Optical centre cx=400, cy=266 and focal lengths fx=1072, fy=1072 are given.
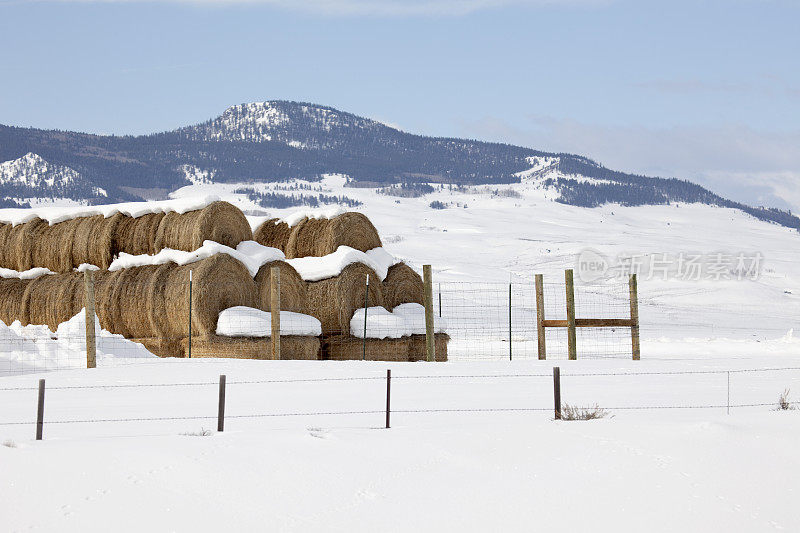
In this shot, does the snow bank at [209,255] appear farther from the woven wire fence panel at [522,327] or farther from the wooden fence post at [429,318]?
the woven wire fence panel at [522,327]

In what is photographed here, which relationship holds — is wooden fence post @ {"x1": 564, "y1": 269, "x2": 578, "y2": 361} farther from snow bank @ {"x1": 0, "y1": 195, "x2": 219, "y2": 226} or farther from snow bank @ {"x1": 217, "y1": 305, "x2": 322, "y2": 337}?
snow bank @ {"x1": 0, "y1": 195, "x2": 219, "y2": 226}

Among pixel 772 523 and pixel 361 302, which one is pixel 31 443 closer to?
pixel 772 523

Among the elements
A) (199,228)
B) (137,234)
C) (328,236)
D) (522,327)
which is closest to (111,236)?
(137,234)

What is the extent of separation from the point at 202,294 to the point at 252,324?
3.50 ft

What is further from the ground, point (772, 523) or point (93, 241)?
point (93, 241)

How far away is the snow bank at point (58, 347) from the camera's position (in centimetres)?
1876

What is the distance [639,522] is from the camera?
9492 mm

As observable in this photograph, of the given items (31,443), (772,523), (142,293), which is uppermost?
(142,293)

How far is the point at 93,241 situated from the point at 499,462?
13513mm

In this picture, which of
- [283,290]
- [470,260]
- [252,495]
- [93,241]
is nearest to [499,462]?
[252,495]

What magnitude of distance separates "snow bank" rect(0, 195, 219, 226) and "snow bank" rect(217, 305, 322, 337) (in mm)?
2616

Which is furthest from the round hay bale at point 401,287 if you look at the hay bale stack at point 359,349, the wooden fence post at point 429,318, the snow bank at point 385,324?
the wooden fence post at point 429,318

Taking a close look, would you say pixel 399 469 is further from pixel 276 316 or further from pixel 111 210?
pixel 111 210

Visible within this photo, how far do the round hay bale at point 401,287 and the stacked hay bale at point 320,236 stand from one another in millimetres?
836
